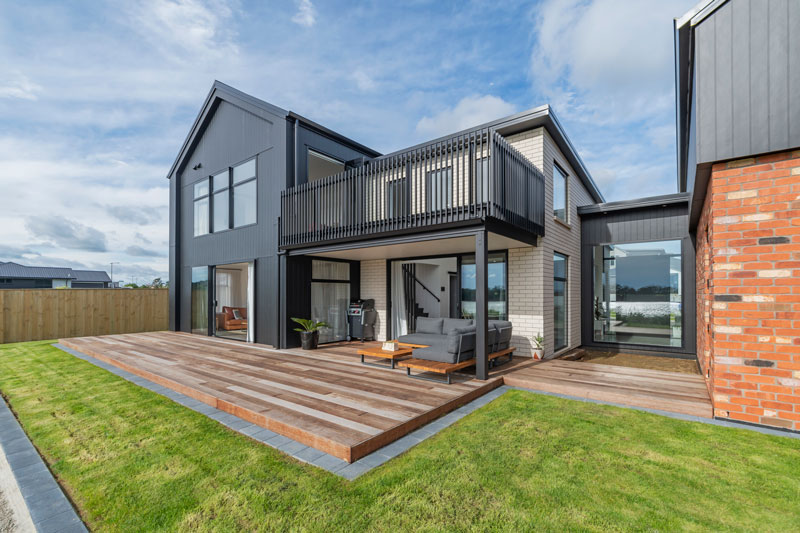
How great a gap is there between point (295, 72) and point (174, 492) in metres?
9.27

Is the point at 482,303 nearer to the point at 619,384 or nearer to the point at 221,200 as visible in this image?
the point at 619,384

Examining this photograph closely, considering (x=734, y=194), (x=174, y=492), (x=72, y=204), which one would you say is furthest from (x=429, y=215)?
(x=72, y=204)

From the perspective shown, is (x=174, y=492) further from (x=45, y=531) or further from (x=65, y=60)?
(x=65, y=60)

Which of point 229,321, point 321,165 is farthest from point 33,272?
point 321,165

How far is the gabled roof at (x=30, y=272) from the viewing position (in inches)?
1308

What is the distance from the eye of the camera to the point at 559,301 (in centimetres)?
787

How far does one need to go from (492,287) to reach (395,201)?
3010 millimetres

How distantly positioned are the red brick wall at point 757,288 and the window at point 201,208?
39.2ft

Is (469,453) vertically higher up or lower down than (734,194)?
lower down

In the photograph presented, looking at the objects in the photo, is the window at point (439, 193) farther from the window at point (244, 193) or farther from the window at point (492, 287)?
the window at point (244, 193)

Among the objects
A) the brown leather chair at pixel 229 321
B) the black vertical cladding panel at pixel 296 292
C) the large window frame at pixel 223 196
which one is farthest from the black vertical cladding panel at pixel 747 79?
the brown leather chair at pixel 229 321

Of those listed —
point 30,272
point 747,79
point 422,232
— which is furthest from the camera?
point 30,272

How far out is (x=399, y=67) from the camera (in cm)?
959

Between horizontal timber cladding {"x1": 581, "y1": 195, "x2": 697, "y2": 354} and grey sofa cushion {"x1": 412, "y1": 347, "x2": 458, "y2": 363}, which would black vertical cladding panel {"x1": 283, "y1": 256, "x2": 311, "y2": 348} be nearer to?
grey sofa cushion {"x1": 412, "y1": 347, "x2": 458, "y2": 363}
